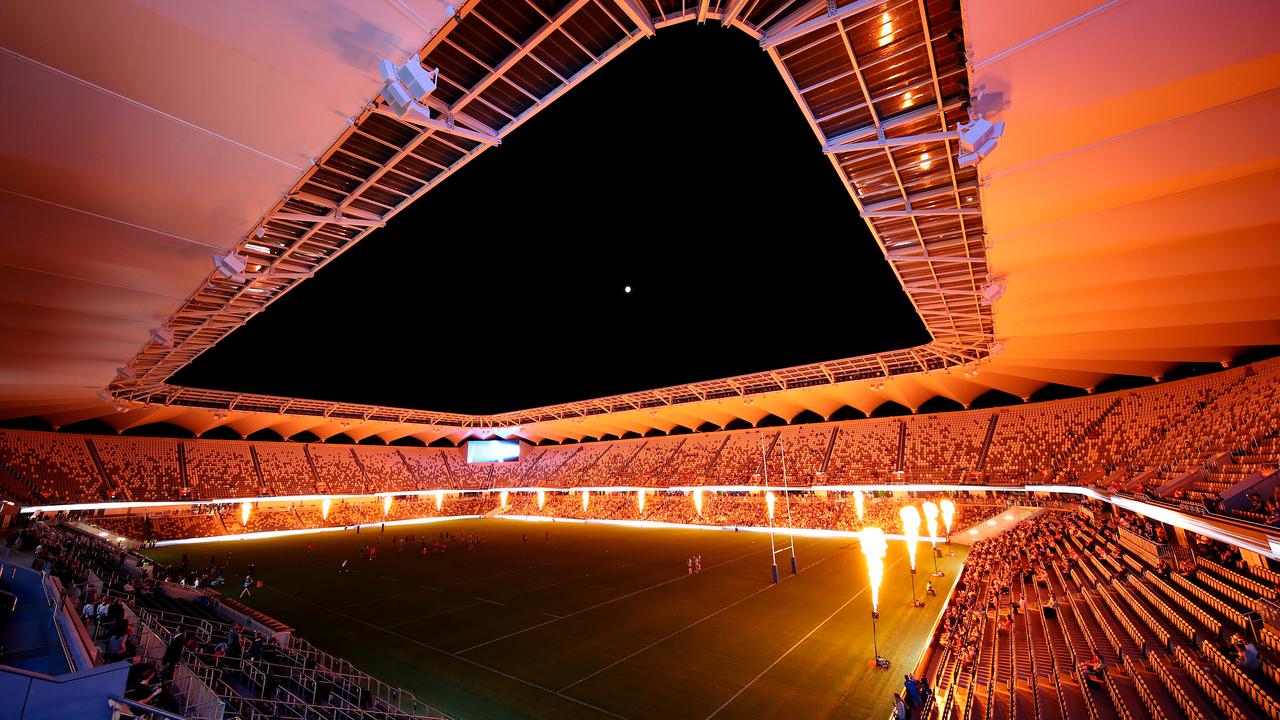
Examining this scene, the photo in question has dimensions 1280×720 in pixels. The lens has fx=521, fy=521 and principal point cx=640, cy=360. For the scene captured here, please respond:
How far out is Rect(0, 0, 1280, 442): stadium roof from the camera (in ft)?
23.6

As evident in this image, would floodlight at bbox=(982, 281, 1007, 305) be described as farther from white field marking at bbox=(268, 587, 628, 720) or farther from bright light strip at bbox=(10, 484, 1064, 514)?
white field marking at bbox=(268, 587, 628, 720)

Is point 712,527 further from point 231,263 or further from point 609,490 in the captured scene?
point 231,263

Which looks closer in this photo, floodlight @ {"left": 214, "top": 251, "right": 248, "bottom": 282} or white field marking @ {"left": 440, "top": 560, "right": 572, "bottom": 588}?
floodlight @ {"left": 214, "top": 251, "right": 248, "bottom": 282}

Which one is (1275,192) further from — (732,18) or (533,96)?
(533,96)

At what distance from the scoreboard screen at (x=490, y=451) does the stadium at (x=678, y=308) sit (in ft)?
107

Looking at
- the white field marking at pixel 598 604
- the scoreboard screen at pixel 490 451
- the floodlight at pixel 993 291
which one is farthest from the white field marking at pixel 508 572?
the scoreboard screen at pixel 490 451

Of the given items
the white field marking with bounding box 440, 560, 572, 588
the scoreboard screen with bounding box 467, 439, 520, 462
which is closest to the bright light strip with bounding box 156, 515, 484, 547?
the scoreboard screen with bounding box 467, 439, 520, 462

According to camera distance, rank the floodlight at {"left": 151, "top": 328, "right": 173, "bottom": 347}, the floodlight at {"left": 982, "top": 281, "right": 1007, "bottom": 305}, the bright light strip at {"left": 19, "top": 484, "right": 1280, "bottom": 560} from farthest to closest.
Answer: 1. the floodlight at {"left": 151, "top": 328, "right": 173, "bottom": 347}
2. the floodlight at {"left": 982, "top": 281, "right": 1007, "bottom": 305}
3. the bright light strip at {"left": 19, "top": 484, "right": 1280, "bottom": 560}

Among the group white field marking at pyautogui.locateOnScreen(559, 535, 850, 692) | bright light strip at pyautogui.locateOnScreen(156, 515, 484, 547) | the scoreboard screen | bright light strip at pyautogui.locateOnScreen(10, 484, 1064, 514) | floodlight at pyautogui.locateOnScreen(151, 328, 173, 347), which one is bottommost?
bright light strip at pyautogui.locateOnScreen(156, 515, 484, 547)

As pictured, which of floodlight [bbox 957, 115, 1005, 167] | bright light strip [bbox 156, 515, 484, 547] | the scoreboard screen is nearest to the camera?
floodlight [bbox 957, 115, 1005, 167]

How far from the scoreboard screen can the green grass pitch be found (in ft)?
119

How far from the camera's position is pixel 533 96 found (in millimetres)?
10594

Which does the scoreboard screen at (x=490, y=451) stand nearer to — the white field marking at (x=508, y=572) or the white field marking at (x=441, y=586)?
the white field marking at (x=508, y=572)

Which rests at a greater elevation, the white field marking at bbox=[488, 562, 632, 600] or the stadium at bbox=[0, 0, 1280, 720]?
the stadium at bbox=[0, 0, 1280, 720]
